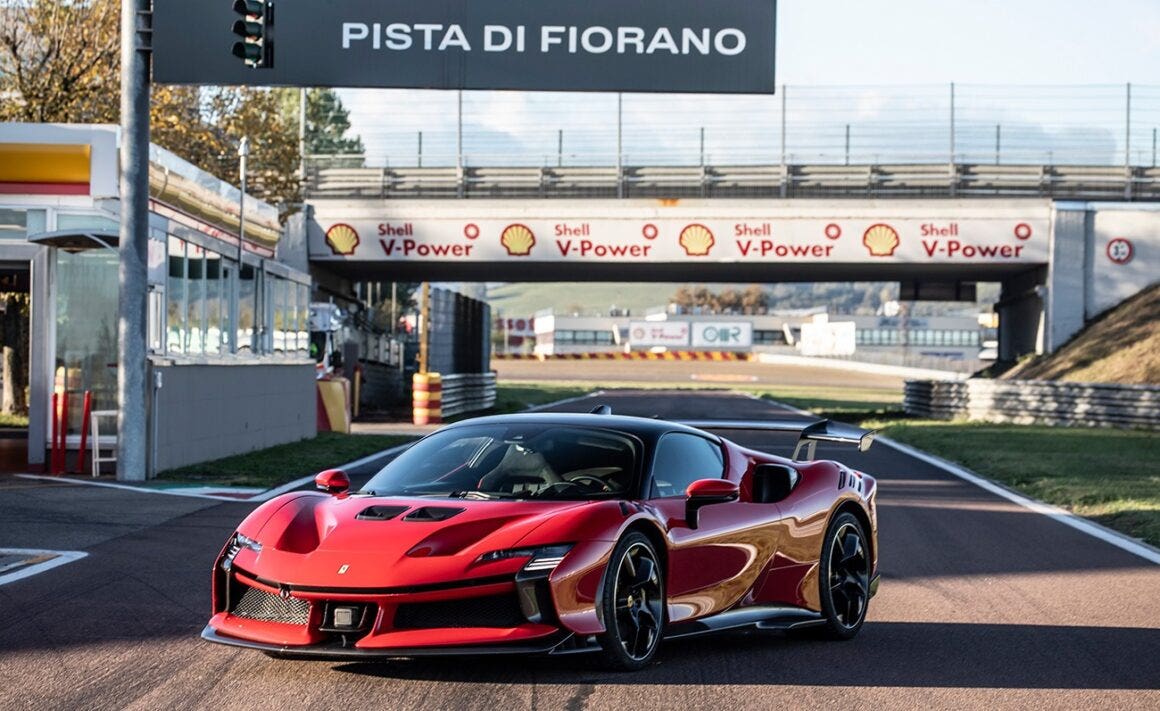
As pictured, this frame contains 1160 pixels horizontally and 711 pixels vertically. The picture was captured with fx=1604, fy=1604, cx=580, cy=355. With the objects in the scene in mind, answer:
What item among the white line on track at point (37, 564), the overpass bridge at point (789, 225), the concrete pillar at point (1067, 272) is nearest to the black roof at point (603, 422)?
the white line on track at point (37, 564)

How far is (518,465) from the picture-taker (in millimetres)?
7715

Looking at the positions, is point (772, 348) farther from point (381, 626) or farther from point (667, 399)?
point (381, 626)

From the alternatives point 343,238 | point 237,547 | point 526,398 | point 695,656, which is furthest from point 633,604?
point 526,398

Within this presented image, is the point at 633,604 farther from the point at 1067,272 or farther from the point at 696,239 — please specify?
the point at 1067,272

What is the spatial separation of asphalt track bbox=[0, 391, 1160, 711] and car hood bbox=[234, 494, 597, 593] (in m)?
0.49

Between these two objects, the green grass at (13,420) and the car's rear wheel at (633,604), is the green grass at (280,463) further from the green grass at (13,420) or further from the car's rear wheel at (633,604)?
the car's rear wheel at (633,604)

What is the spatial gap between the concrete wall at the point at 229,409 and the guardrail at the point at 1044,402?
16131 millimetres

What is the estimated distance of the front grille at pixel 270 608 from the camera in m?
6.58

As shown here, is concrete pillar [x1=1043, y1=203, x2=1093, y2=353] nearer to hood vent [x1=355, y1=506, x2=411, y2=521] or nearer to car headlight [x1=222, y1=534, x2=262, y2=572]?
hood vent [x1=355, y1=506, x2=411, y2=521]

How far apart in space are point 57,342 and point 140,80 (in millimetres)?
4303

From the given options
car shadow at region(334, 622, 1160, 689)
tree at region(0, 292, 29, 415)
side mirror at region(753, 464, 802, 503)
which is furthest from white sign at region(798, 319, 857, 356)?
side mirror at region(753, 464, 802, 503)

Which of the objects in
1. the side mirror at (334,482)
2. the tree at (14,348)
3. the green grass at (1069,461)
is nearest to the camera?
the side mirror at (334,482)

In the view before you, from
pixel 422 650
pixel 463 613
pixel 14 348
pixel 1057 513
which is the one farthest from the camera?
pixel 14 348

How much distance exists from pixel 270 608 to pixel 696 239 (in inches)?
1392
